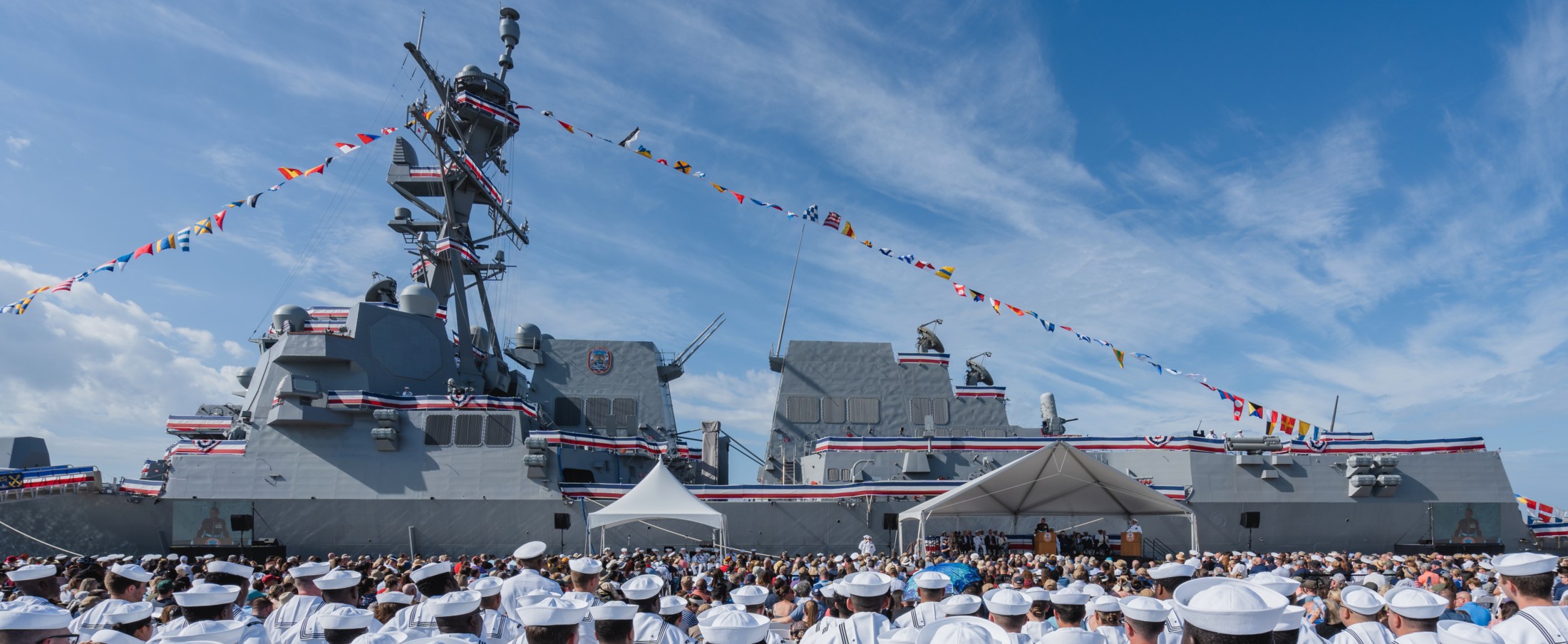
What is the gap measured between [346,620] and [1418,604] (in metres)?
5.61

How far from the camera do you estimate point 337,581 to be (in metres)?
6.70

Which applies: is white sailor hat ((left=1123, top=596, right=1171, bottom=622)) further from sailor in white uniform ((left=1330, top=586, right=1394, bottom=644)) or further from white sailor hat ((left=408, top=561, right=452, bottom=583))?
white sailor hat ((left=408, top=561, right=452, bottom=583))

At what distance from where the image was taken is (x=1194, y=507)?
23.5 meters

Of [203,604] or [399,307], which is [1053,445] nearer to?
[203,604]

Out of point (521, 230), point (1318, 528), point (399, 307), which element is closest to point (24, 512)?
point (399, 307)

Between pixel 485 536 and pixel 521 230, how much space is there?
11758mm

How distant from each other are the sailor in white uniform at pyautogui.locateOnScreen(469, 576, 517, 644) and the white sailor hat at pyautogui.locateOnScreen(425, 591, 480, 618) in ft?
2.07

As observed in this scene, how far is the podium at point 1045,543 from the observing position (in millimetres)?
20562

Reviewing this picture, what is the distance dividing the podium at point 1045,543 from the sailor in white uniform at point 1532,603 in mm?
15704

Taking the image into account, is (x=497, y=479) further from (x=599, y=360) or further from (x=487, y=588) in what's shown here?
(x=487, y=588)

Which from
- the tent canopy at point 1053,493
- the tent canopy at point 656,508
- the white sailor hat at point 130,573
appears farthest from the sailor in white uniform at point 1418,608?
the tent canopy at point 656,508

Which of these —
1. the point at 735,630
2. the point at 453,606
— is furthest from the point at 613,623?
the point at 453,606

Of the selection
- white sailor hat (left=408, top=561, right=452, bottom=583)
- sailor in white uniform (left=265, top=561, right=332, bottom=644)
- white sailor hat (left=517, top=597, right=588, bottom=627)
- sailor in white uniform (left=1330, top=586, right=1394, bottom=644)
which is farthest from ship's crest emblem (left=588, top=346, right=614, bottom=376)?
white sailor hat (left=517, top=597, right=588, bottom=627)

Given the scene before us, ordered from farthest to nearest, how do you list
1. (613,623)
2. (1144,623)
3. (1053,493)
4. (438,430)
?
(438,430) < (1053,493) < (613,623) < (1144,623)
